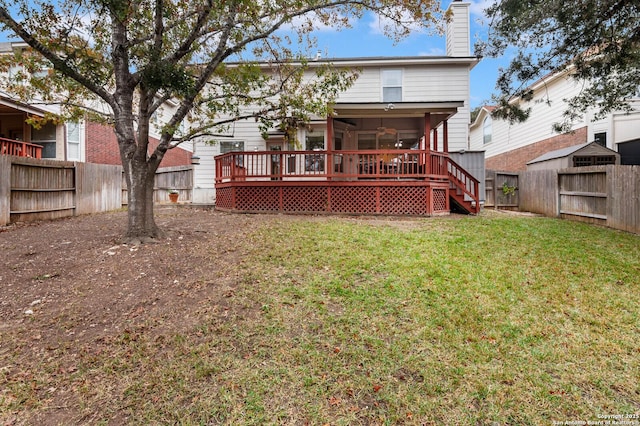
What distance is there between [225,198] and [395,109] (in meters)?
6.91

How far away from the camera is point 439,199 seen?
36.9 feet

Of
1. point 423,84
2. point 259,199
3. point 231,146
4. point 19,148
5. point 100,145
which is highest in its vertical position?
point 423,84

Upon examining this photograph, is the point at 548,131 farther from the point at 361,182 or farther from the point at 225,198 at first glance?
the point at 225,198

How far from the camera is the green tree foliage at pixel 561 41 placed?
736cm

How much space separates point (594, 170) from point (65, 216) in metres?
16.0

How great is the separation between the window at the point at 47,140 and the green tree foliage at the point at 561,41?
17.0 metres

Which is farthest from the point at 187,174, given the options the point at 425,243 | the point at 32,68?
the point at 425,243

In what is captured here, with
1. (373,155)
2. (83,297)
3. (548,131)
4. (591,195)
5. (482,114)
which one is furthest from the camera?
(482,114)

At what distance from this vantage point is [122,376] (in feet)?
9.56

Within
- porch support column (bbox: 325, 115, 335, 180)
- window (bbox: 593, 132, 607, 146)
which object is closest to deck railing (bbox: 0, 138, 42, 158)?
porch support column (bbox: 325, 115, 335, 180)

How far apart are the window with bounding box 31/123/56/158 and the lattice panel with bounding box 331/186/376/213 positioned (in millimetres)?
12701

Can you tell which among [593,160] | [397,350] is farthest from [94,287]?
[593,160]

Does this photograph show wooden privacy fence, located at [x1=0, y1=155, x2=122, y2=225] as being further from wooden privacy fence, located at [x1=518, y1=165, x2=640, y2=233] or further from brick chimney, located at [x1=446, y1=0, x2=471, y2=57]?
wooden privacy fence, located at [x1=518, y1=165, x2=640, y2=233]

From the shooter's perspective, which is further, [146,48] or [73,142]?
[73,142]
